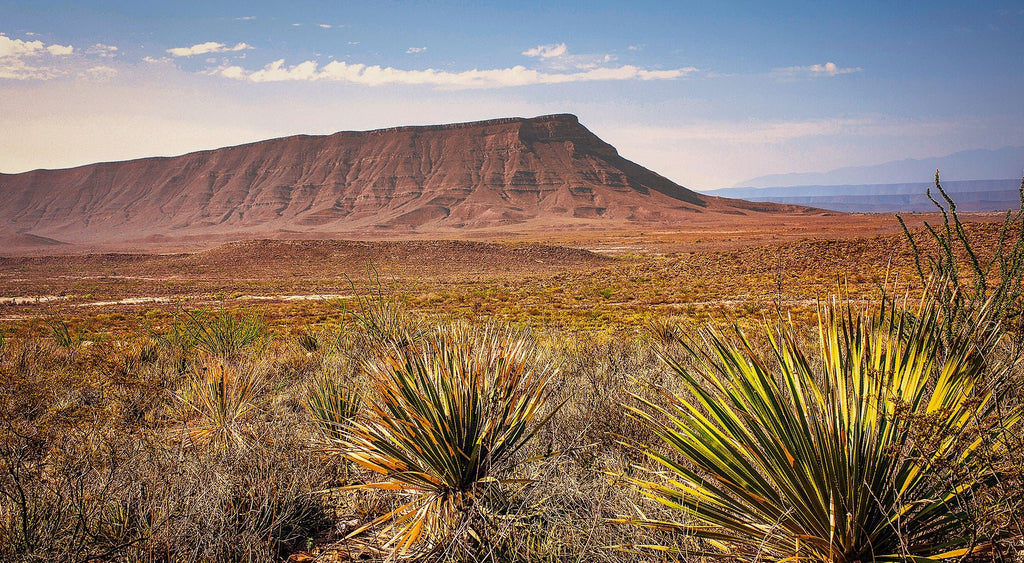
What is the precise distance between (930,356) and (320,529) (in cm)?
311

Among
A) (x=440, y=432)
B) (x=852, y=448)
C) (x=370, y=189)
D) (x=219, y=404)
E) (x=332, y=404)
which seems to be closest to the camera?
(x=852, y=448)

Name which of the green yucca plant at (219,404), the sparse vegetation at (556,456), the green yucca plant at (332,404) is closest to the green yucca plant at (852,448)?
the sparse vegetation at (556,456)

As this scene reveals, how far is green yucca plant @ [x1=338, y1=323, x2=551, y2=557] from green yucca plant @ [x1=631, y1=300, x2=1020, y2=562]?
38.9 inches

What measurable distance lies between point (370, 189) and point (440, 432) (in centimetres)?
13403

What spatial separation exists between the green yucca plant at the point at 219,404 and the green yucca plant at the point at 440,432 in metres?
2.04

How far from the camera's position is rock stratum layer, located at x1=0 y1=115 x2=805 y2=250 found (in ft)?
381

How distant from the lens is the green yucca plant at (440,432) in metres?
2.61

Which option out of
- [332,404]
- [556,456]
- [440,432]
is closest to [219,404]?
[332,404]

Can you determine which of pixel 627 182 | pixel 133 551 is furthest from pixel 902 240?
pixel 627 182

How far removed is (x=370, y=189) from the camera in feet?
427

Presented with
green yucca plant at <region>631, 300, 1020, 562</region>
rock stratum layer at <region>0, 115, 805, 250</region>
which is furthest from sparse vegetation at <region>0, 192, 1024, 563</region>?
rock stratum layer at <region>0, 115, 805, 250</region>

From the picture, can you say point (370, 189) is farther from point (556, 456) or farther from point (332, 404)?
point (556, 456)

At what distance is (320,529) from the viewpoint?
312 centimetres

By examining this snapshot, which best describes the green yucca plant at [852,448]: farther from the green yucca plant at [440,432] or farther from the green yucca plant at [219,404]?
the green yucca plant at [219,404]
